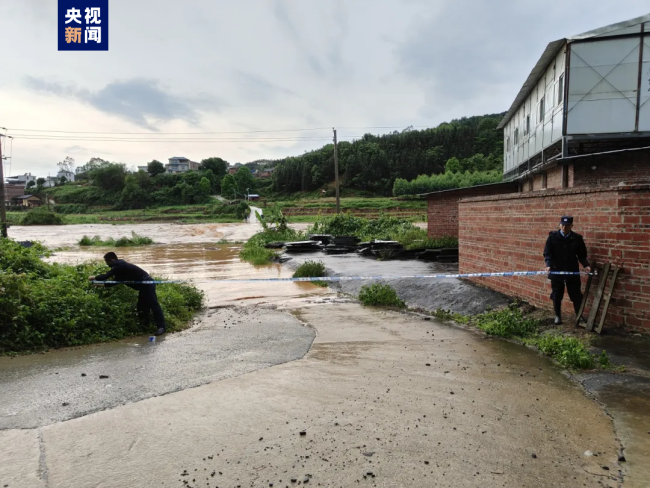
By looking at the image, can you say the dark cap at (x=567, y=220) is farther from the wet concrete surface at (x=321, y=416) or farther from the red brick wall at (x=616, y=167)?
the red brick wall at (x=616, y=167)

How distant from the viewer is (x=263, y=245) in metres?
24.1

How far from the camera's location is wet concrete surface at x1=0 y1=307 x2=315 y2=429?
14.9 feet

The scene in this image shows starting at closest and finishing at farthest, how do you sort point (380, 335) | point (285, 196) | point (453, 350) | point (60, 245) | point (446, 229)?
point (453, 350) → point (380, 335) → point (446, 229) → point (60, 245) → point (285, 196)

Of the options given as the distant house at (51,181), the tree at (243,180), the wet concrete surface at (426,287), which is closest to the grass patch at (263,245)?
the wet concrete surface at (426,287)

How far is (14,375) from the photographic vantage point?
211 inches

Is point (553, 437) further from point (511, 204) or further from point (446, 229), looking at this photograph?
point (446, 229)

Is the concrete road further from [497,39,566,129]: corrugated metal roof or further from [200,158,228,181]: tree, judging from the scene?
[200,158,228,181]: tree

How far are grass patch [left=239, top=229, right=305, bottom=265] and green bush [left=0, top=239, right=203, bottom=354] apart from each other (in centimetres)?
1124

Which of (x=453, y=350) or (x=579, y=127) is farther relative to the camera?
(x=579, y=127)

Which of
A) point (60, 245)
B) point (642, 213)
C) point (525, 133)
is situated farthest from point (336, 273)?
point (60, 245)

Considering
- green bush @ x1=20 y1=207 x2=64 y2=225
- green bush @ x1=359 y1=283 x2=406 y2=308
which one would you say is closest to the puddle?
green bush @ x1=359 y1=283 x2=406 y2=308

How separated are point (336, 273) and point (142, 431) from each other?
33.0ft

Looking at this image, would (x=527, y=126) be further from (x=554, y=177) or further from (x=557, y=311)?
(x=557, y=311)

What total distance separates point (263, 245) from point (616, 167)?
53.5 ft
